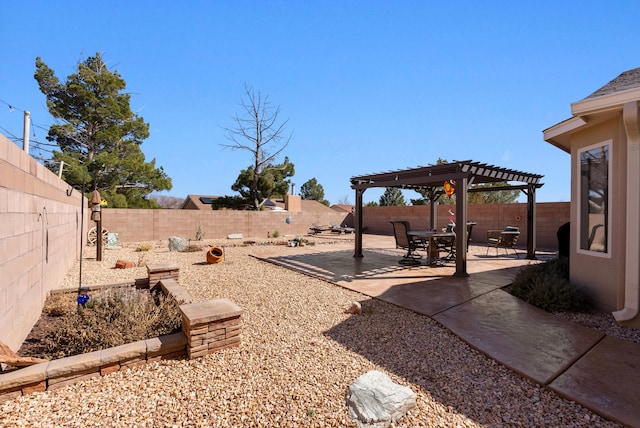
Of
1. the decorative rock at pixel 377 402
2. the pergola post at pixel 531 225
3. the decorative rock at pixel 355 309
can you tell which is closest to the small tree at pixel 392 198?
the pergola post at pixel 531 225

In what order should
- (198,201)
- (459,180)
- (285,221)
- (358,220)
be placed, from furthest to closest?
(198,201)
(285,221)
(358,220)
(459,180)

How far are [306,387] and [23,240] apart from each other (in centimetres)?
306

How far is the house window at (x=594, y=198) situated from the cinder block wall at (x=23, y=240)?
6592mm

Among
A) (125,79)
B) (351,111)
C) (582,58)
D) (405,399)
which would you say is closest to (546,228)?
(582,58)

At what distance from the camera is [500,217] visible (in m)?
Answer: 12.2

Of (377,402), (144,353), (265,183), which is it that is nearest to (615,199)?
(377,402)

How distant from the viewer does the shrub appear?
Result: 8.98 feet

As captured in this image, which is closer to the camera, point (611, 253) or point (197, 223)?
point (611, 253)

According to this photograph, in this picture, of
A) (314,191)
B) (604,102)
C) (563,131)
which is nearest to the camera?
(604,102)

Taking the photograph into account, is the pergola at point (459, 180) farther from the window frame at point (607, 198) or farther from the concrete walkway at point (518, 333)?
the window frame at point (607, 198)

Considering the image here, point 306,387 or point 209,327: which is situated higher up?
point 209,327

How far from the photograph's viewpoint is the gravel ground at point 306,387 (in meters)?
1.96

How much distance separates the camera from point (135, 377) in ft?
8.00

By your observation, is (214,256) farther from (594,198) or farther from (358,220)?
(594,198)
